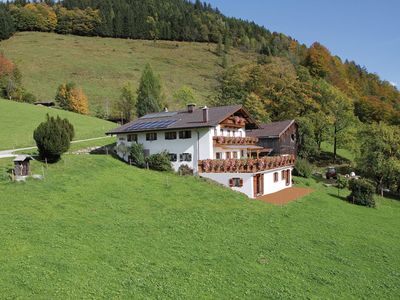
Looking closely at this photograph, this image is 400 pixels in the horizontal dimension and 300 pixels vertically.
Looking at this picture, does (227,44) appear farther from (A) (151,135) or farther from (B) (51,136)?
(B) (51,136)

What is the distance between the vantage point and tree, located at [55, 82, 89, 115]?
88062 mm

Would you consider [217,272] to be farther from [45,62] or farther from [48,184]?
[45,62]

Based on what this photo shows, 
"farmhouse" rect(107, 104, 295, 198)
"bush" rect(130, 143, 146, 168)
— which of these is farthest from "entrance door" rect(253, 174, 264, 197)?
"bush" rect(130, 143, 146, 168)

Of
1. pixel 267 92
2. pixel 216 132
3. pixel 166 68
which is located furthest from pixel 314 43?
pixel 216 132

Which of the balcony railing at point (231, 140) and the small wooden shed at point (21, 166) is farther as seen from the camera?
the balcony railing at point (231, 140)

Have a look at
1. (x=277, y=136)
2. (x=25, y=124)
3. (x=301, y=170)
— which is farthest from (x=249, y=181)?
(x=25, y=124)

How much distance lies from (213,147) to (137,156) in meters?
8.94

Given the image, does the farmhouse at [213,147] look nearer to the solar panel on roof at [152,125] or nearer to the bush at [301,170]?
the solar panel on roof at [152,125]

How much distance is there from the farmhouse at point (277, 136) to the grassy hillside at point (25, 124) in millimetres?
27317

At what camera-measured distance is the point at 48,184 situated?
28.9 m

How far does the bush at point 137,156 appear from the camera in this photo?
43281 millimetres

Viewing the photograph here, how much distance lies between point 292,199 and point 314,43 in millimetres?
129455

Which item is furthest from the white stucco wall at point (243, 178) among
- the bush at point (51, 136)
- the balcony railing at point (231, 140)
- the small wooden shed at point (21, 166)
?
the small wooden shed at point (21, 166)

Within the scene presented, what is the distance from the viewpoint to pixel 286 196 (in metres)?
39.2
